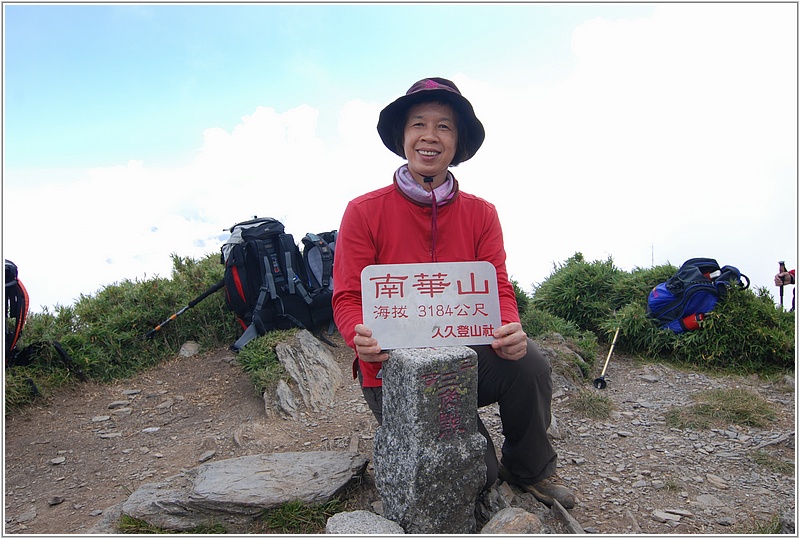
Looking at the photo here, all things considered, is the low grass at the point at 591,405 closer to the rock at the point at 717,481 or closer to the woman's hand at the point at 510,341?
the rock at the point at 717,481

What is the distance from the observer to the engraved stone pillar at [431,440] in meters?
3.05

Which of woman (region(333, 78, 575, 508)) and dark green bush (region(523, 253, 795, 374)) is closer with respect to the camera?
woman (region(333, 78, 575, 508))

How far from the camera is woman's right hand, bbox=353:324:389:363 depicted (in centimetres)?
308

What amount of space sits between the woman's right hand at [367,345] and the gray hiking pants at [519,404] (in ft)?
1.63

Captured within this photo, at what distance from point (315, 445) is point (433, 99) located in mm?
3169

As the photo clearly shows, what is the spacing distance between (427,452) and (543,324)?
4.95 m

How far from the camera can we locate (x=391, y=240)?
11.5ft

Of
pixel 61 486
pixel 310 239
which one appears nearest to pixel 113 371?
pixel 61 486

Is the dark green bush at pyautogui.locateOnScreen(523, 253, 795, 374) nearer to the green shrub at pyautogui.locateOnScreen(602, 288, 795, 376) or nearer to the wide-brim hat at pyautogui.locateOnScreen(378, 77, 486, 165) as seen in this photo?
the green shrub at pyautogui.locateOnScreen(602, 288, 795, 376)

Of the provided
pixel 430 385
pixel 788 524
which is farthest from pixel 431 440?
pixel 788 524

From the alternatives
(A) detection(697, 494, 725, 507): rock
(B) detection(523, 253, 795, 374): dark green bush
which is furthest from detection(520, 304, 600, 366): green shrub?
(A) detection(697, 494, 725, 507): rock

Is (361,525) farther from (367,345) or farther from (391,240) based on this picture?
(391,240)

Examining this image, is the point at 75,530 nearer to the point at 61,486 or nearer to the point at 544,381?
the point at 61,486

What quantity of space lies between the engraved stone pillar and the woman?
0.32 metres
